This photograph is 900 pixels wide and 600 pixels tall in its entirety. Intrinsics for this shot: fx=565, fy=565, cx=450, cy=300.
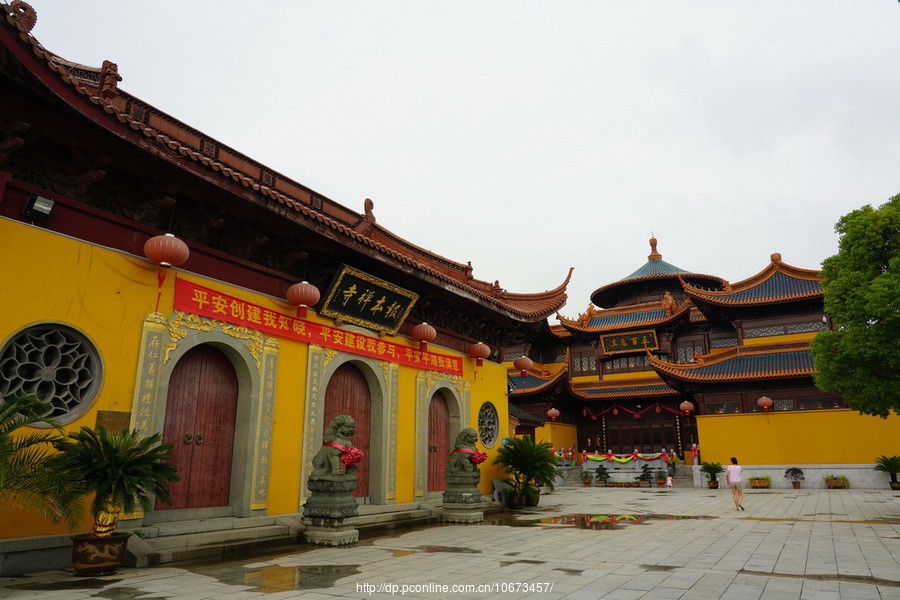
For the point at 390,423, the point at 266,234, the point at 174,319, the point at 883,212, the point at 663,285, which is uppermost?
the point at 663,285

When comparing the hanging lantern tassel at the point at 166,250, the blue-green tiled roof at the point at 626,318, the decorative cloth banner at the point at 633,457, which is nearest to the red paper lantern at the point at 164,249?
the hanging lantern tassel at the point at 166,250

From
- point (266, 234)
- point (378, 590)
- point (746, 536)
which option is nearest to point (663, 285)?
point (746, 536)

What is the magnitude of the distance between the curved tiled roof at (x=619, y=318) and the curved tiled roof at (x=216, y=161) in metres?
17.1

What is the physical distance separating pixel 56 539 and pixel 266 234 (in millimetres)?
4345

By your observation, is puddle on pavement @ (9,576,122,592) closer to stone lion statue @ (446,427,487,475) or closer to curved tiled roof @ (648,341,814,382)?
stone lion statue @ (446,427,487,475)

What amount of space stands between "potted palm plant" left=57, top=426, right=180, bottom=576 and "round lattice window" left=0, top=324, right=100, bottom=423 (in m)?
0.65

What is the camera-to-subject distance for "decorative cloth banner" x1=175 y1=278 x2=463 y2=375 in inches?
286

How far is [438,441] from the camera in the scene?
11.8 m

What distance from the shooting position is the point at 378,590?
4.81m

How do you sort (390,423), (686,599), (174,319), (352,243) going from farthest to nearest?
(390,423)
(352,243)
(174,319)
(686,599)

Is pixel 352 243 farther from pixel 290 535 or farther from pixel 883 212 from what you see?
pixel 883 212

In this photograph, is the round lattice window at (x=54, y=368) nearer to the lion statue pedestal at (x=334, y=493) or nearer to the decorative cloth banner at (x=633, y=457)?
the lion statue pedestal at (x=334, y=493)

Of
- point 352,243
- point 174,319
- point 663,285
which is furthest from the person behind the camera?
point 663,285

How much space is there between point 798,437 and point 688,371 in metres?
4.44
